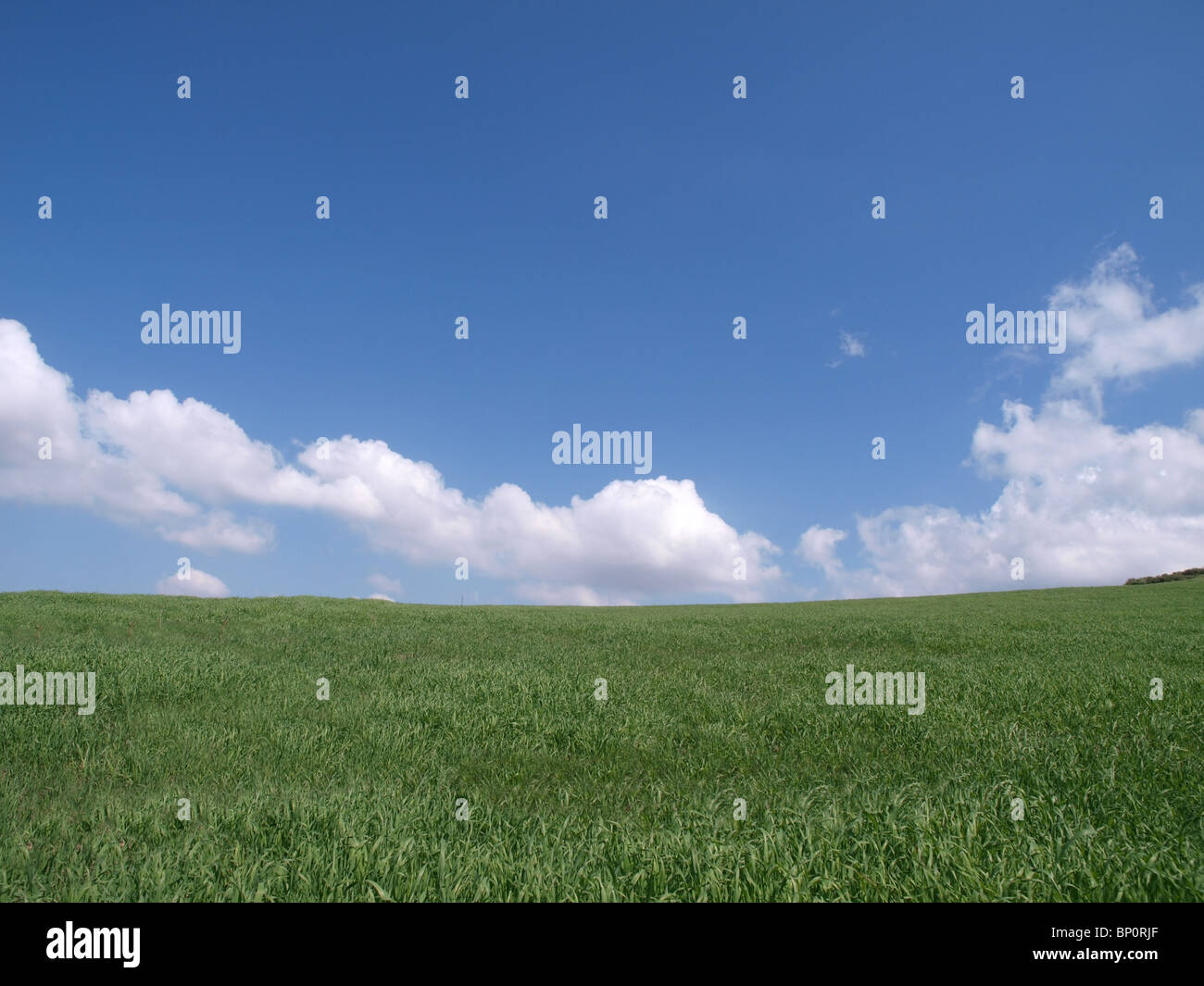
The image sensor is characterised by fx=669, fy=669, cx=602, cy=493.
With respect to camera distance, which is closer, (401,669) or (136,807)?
(136,807)

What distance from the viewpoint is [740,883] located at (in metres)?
3.97

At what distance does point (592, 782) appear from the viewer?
6297mm

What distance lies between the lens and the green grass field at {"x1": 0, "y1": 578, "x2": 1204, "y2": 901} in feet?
13.1

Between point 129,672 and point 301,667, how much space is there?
243cm

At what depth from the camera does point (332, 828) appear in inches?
186

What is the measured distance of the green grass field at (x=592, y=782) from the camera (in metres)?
4.00

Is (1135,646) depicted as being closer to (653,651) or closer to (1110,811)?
(653,651)

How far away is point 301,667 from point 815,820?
30.8 feet

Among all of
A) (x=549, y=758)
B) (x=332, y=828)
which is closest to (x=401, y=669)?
(x=549, y=758)

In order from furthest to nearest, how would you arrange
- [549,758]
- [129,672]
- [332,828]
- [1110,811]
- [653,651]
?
1. [653,651]
2. [129,672]
3. [549,758]
4. [1110,811]
5. [332,828]
